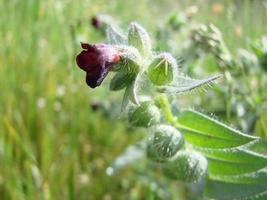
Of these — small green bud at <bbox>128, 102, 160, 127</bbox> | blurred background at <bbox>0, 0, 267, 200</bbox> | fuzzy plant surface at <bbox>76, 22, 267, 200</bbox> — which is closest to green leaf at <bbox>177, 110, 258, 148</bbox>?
fuzzy plant surface at <bbox>76, 22, 267, 200</bbox>

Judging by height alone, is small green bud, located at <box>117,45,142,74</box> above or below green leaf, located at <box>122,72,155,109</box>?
above

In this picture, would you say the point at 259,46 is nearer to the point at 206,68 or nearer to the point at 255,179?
the point at 255,179

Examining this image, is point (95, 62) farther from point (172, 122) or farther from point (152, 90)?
point (172, 122)

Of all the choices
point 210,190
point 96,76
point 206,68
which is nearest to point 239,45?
point 206,68

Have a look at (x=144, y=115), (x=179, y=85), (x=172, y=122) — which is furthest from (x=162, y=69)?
(x=172, y=122)

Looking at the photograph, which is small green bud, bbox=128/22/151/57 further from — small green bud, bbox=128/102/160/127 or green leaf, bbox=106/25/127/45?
small green bud, bbox=128/102/160/127

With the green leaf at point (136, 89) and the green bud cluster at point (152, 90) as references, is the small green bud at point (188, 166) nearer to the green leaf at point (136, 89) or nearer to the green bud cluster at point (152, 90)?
the green bud cluster at point (152, 90)

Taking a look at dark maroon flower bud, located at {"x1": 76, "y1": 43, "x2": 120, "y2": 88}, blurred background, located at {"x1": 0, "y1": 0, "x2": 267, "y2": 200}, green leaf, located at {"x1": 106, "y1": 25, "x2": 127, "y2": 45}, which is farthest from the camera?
blurred background, located at {"x1": 0, "y1": 0, "x2": 267, "y2": 200}
